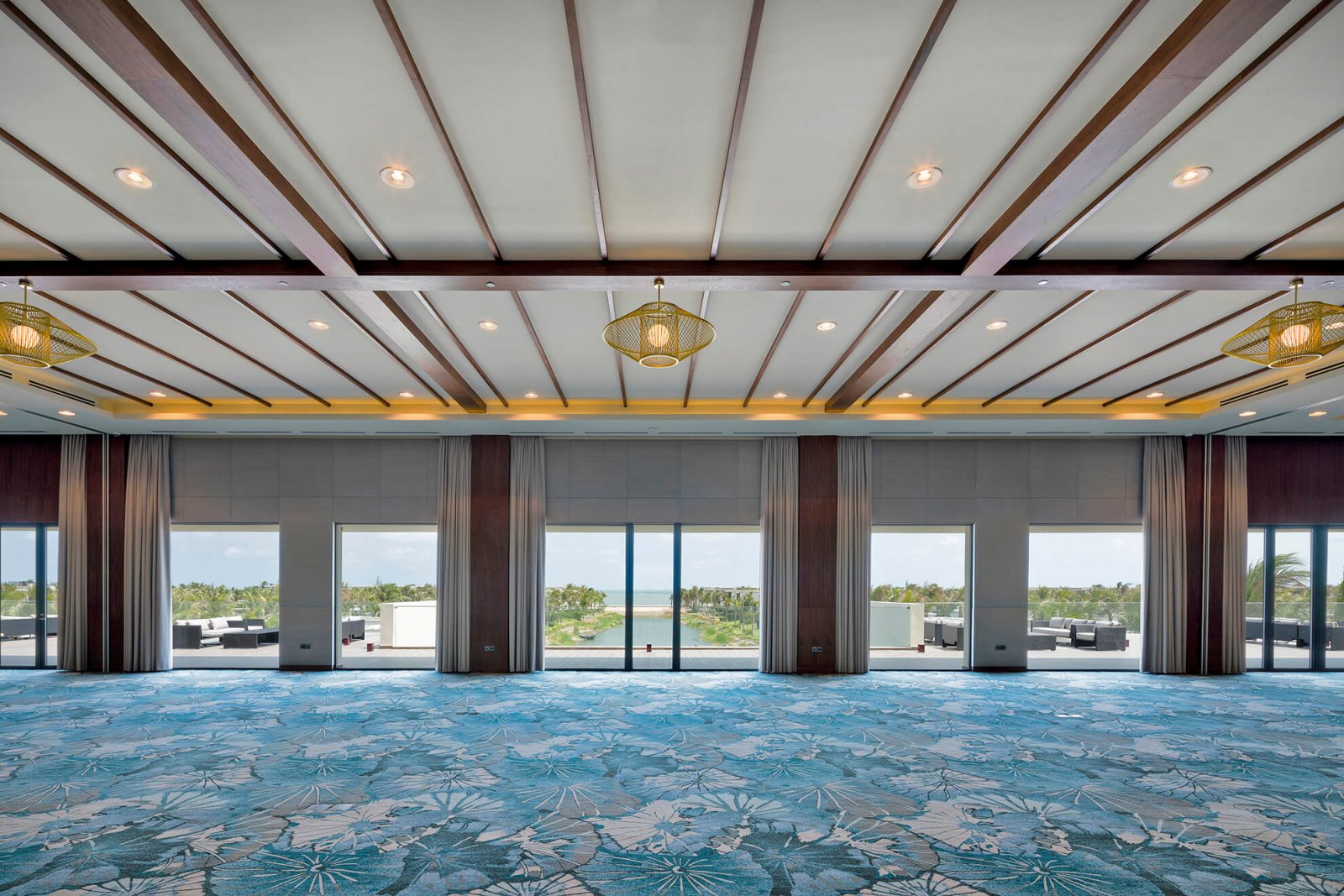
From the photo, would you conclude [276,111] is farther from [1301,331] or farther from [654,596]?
[654,596]

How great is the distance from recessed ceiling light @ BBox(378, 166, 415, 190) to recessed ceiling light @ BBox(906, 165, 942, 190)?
2.97 metres

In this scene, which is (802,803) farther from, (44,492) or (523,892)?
(44,492)

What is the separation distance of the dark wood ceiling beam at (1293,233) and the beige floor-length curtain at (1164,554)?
281 inches

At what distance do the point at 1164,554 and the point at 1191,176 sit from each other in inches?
360

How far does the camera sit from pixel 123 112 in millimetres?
3697

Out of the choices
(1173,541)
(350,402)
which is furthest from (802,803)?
(1173,541)

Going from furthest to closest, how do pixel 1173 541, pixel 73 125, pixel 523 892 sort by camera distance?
pixel 1173 541 < pixel 523 892 < pixel 73 125

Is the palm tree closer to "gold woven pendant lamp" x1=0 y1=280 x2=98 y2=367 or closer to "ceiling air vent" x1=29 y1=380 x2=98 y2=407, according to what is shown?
"gold woven pendant lamp" x1=0 y1=280 x2=98 y2=367

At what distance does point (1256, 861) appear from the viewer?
4734mm

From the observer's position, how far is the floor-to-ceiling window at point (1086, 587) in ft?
38.7

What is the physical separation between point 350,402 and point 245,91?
7464 mm

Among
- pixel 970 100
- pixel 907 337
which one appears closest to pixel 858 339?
pixel 907 337

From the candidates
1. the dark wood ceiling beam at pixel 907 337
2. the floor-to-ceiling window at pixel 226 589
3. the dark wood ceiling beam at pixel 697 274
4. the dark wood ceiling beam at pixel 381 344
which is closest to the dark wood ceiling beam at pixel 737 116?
the dark wood ceiling beam at pixel 697 274

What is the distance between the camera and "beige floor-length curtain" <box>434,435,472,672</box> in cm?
1129
